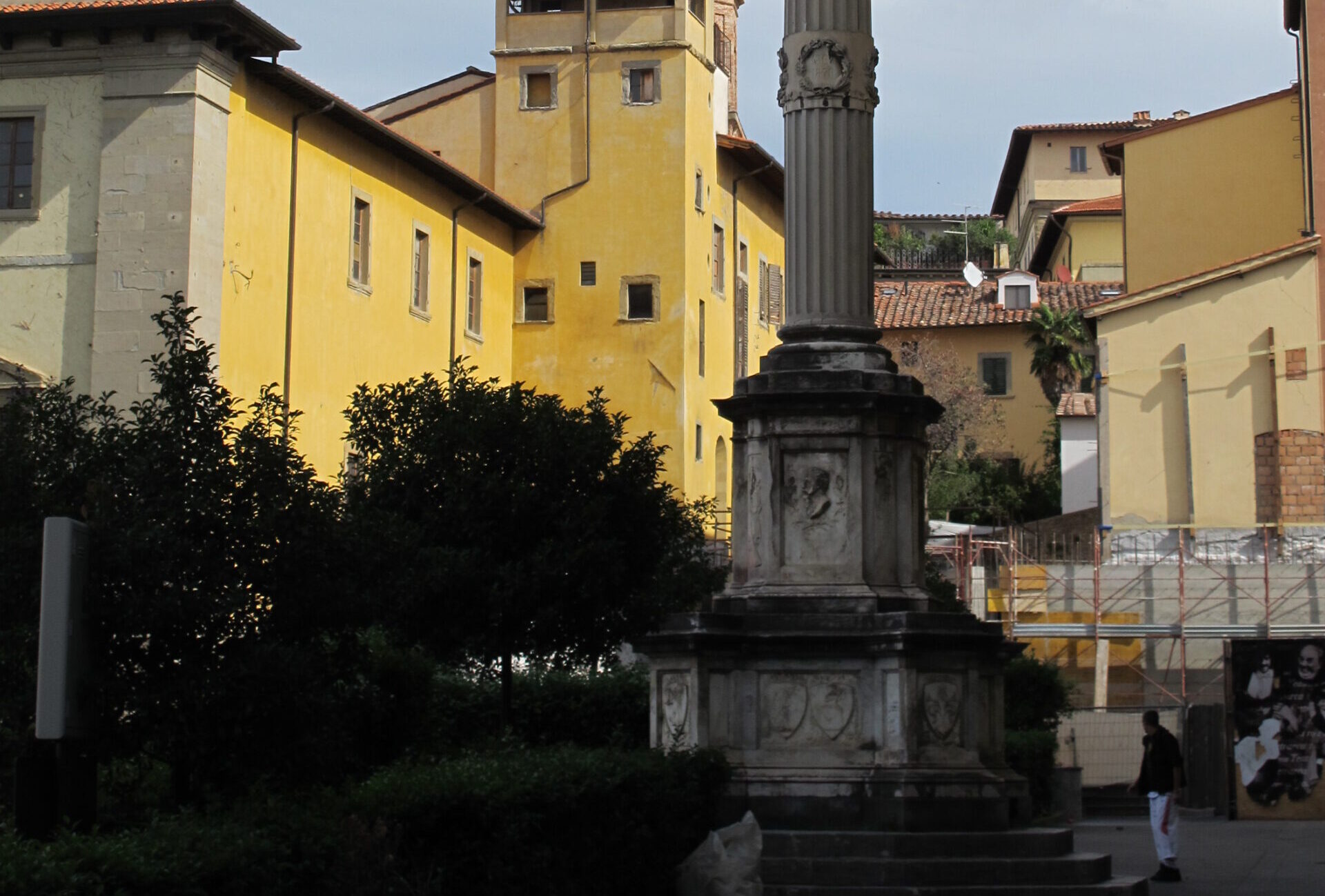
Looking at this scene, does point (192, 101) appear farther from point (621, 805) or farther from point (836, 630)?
point (621, 805)

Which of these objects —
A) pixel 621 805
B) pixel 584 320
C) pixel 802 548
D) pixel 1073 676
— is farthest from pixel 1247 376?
pixel 621 805

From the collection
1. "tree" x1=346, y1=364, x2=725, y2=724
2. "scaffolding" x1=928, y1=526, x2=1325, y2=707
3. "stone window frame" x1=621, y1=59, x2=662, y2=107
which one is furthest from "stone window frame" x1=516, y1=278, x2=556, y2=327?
"tree" x1=346, y1=364, x2=725, y2=724

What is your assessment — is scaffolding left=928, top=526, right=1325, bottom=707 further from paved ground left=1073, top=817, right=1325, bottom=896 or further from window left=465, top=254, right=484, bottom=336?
window left=465, top=254, right=484, bottom=336

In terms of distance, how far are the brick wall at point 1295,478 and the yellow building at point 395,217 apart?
12431mm

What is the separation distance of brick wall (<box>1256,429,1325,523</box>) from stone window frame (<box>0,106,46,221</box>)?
770 inches

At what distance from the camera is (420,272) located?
39594mm

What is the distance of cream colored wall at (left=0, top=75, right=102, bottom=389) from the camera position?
99.5ft

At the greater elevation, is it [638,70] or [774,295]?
[638,70]

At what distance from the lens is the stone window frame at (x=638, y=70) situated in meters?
44.2

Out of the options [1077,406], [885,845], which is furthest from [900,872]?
[1077,406]

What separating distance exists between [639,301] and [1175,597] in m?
13.9

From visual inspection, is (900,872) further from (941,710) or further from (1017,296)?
(1017,296)

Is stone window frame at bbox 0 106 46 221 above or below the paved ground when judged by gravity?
above

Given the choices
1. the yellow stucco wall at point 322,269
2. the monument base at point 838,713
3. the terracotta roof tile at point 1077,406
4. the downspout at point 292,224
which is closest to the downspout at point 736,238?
the yellow stucco wall at point 322,269
